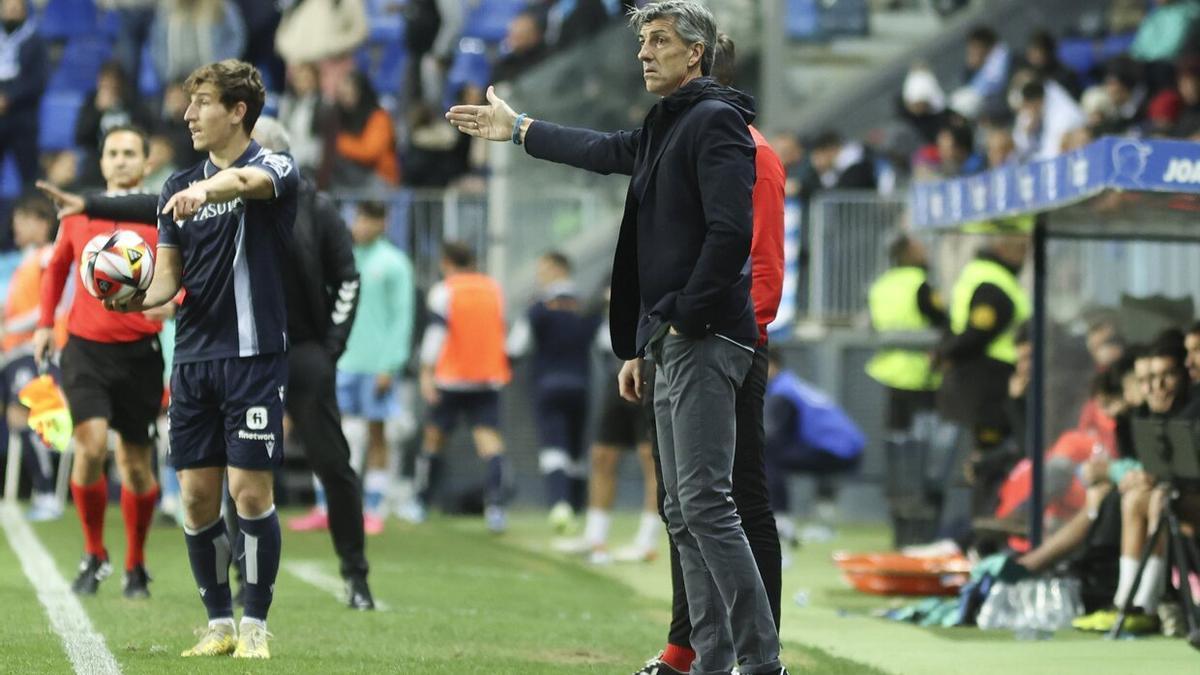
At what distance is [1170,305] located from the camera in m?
12.4

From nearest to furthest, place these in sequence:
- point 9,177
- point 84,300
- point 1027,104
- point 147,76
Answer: point 84,300, point 1027,104, point 9,177, point 147,76

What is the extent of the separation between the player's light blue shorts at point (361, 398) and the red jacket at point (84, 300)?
5267mm

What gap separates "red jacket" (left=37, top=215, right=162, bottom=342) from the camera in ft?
34.6

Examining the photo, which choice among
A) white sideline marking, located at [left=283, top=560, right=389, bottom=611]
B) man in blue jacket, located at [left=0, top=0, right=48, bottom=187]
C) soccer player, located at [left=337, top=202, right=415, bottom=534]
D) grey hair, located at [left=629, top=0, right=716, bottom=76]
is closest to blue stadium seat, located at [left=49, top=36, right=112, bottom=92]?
man in blue jacket, located at [left=0, top=0, right=48, bottom=187]

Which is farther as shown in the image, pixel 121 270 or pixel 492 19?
pixel 492 19

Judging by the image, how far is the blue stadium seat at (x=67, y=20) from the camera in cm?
2309

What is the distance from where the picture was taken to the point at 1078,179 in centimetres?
988

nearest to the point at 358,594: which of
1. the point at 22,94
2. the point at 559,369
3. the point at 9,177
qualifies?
the point at 559,369

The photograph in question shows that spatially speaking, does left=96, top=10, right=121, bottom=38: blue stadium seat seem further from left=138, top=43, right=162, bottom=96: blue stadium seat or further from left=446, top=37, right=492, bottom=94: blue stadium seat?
left=446, top=37, right=492, bottom=94: blue stadium seat

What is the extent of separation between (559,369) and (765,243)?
9655 millimetres

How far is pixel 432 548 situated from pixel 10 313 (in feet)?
14.1

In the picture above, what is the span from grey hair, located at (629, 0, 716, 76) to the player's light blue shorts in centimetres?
923

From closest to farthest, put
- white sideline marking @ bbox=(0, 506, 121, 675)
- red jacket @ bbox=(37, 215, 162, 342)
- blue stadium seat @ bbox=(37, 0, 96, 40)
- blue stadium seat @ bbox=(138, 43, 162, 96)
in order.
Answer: white sideline marking @ bbox=(0, 506, 121, 675)
red jacket @ bbox=(37, 215, 162, 342)
blue stadium seat @ bbox=(138, 43, 162, 96)
blue stadium seat @ bbox=(37, 0, 96, 40)

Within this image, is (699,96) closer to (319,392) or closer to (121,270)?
(121,270)
